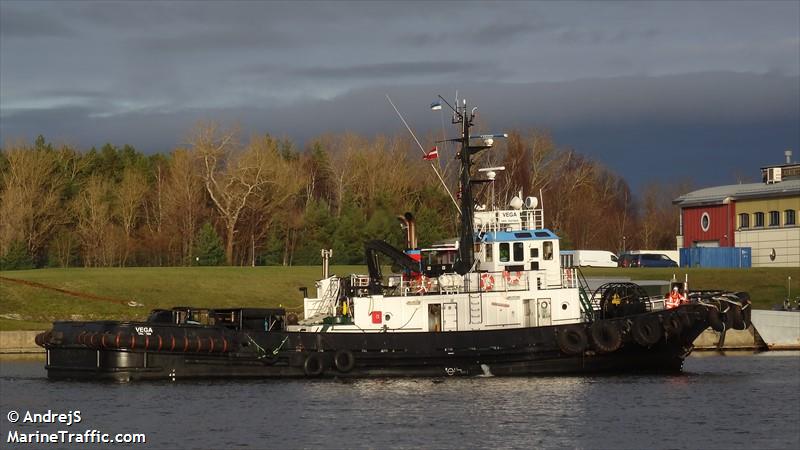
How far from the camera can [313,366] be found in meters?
36.4

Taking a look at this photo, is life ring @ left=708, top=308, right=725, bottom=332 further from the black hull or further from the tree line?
the tree line

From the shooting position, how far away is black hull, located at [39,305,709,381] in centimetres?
3591

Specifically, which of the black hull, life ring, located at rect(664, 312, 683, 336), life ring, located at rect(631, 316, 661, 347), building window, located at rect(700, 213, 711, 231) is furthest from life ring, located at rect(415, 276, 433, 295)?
building window, located at rect(700, 213, 711, 231)

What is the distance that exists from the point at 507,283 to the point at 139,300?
2486 centimetres

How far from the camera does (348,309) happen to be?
1468 inches

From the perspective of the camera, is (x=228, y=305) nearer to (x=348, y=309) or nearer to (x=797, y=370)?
(x=348, y=309)

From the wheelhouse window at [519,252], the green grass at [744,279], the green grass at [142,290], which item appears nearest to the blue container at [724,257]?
the green grass at [744,279]

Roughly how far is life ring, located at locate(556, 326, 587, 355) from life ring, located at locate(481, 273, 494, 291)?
2389 millimetres

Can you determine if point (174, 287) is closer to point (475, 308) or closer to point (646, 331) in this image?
point (475, 308)

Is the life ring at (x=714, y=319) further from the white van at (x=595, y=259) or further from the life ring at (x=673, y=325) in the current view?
the white van at (x=595, y=259)

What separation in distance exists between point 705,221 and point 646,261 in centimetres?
424

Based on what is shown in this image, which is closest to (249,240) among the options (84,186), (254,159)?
(254,159)

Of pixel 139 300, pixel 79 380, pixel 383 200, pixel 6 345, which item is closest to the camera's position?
pixel 79 380

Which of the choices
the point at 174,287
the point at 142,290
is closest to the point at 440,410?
the point at 142,290
